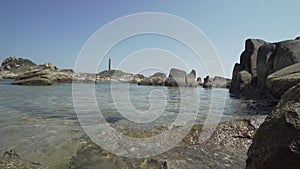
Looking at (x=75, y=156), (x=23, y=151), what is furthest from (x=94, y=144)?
(x=23, y=151)

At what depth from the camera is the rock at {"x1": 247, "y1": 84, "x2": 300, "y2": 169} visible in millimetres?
2207

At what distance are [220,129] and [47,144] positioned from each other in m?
4.05

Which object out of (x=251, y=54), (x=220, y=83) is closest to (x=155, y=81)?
(x=220, y=83)

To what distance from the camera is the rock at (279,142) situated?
2.21m

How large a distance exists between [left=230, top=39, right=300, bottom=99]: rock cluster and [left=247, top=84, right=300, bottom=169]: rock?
6.85 metres

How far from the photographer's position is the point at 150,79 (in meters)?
48.6

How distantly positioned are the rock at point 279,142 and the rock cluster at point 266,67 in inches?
270

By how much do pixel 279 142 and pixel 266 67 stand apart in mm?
19463

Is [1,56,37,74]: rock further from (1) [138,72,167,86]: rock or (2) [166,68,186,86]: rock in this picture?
(2) [166,68,186,86]: rock

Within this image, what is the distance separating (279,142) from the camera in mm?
2316

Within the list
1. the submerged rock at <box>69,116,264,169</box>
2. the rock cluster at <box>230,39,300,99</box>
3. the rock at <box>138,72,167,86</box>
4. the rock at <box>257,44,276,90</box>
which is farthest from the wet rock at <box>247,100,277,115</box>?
the rock at <box>138,72,167,86</box>

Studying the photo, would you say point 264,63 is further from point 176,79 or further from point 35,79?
point 35,79

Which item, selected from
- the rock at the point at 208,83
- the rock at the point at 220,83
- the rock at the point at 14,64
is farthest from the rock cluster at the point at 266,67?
the rock at the point at 14,64

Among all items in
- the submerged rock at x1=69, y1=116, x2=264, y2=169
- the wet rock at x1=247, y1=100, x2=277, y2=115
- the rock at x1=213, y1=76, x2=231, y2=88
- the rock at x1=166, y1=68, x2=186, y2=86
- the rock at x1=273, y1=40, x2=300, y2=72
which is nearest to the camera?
the submerged rock at x1=69, y1=116, x2=264, y2=169
